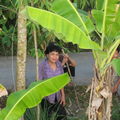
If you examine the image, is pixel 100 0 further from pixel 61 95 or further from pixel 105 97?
pixel 61 95

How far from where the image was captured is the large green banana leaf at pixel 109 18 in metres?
4.29

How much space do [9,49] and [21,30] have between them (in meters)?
8.66

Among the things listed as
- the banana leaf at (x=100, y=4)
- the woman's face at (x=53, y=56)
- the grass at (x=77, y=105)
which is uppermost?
the banana leaf at (x=100, y=4)

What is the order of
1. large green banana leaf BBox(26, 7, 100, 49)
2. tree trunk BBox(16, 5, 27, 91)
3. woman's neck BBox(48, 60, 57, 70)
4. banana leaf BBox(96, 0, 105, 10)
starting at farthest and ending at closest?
woman's neck BBox(48, 60, 57, 70) → tree trunk BBox(16, 5, 27, 91) → banana leaf BBox(96, 0, 105, 10) → large green banana leaf BBox(26, 7, 100, 49)

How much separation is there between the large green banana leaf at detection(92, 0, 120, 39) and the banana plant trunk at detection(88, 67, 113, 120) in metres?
0.44

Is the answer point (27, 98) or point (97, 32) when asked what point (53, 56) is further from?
point (27, 98)

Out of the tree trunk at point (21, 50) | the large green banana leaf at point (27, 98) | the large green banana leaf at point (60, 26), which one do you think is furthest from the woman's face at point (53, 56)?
the large green banana leaf at point (60, 26)

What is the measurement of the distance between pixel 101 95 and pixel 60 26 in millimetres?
1015

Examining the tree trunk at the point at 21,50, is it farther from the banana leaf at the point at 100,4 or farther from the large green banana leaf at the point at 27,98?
the large green banana leaf at the point at 27,98

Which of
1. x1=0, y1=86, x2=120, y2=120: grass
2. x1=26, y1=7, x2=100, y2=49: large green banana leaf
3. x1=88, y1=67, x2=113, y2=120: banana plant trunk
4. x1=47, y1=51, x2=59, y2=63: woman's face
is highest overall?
x1=26, y1=7, x2=100, y2=49: large green banana leaf

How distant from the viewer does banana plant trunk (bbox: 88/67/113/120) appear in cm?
445

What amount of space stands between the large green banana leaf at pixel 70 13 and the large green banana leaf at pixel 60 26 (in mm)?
200

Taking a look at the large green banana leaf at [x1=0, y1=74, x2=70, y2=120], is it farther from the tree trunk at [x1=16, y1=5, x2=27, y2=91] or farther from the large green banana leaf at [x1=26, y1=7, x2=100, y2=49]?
the tree trunk at [x1=16, y1=5, x2=27, y2=91]

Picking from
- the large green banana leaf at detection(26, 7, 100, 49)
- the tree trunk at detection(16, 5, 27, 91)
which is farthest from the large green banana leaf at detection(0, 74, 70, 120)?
the tree trunk at detection(16, 5, 27, 91)
